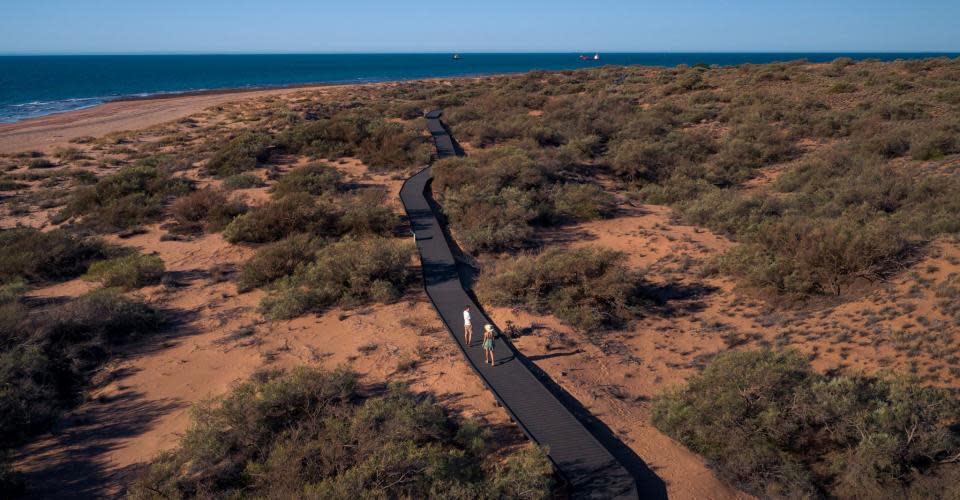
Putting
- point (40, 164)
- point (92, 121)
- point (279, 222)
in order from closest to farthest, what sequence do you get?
1. point (279, 222)
2. point (40, 164)
3. point (92, 121)

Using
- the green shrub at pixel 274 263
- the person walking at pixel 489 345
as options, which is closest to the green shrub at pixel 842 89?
the person walking at pixel 489 345

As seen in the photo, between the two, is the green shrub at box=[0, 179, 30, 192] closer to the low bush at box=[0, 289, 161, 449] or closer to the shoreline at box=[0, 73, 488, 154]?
the shoreline at box=[0, 73, 488, 154]

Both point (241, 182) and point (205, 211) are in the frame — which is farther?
point (241, 182)

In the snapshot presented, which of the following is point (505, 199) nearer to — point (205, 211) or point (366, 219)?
point (366, 219)

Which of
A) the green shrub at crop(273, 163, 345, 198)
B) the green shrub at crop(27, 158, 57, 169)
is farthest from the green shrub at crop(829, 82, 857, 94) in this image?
the green shrub at crop(27, 158, 57, 169)

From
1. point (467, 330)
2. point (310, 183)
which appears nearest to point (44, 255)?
point (310, 183)

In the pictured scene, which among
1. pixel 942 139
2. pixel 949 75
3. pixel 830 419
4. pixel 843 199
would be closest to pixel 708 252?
pixel 843 199

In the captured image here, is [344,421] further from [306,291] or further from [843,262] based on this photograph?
[843,262]

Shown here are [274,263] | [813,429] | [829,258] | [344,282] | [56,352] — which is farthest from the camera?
[274,263]
